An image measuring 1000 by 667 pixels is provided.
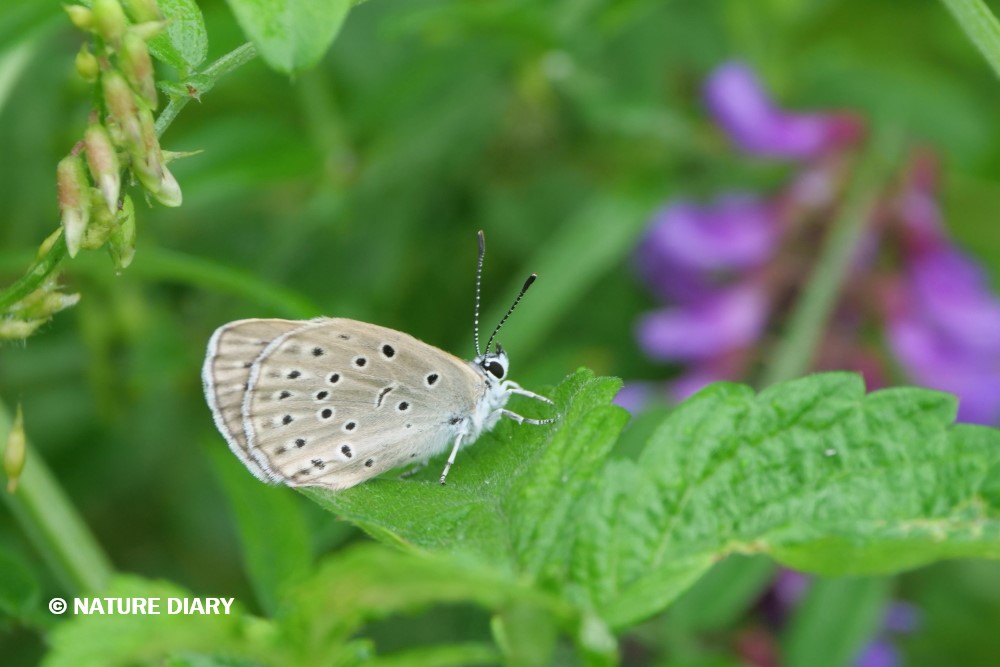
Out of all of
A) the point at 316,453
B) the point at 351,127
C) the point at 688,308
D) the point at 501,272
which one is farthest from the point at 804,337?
the point at 316,453

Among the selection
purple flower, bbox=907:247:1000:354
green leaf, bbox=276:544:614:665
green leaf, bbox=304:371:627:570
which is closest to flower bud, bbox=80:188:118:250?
green leaf, bbox=304:371:627:570

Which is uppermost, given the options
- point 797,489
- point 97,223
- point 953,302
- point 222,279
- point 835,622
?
point 97,223

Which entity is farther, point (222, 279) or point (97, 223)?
point (222, 279)

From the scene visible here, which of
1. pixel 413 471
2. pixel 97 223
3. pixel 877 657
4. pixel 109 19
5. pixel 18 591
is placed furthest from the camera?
pixel 877 657

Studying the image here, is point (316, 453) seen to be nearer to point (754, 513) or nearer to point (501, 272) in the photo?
point (754, 513)

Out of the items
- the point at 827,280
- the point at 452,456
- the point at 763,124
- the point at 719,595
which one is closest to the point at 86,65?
the point at 452,456

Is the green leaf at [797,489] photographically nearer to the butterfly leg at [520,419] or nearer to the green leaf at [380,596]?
the green leaf at [380,596]

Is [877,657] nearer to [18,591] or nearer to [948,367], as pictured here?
[948,367]

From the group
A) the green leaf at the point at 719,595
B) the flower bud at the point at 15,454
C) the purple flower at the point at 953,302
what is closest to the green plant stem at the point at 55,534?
the flower bud at the point at 15,454
